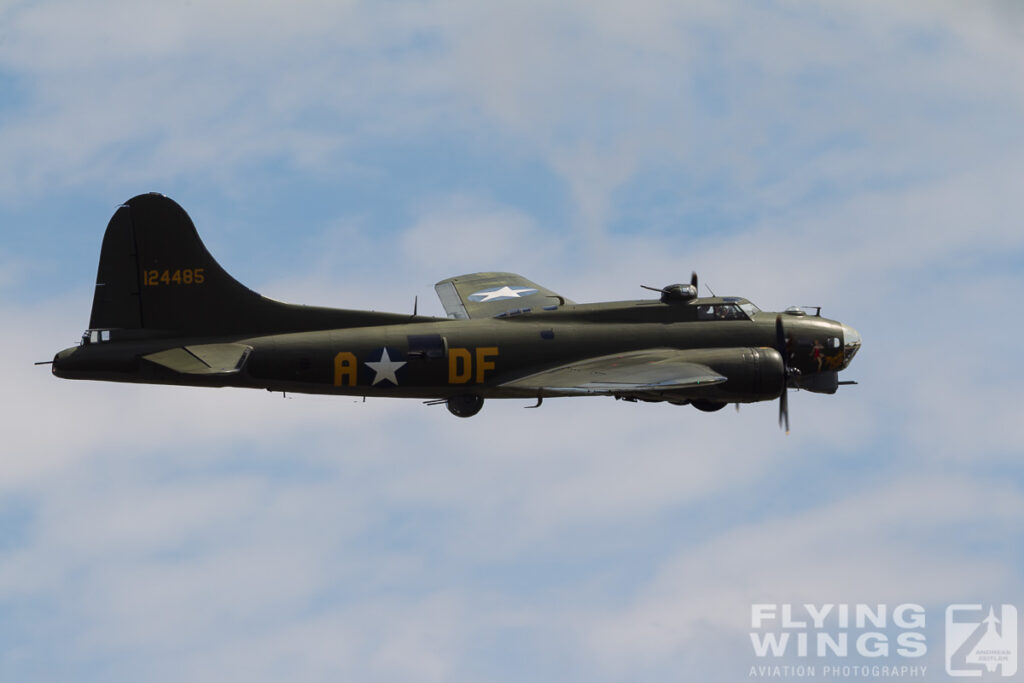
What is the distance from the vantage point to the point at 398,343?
157 ft

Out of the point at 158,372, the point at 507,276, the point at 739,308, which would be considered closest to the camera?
the point at 158,372

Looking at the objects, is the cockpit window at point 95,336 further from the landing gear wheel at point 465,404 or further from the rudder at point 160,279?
the landing gear wheel at point 465,404

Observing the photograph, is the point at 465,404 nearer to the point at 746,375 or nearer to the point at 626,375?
the point at 626,375

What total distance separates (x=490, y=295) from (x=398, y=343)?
24.7 feet

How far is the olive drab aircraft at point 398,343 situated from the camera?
4675 centimetres

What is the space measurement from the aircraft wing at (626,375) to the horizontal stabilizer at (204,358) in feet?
24.6

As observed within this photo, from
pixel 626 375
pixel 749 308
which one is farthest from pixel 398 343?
pixel 749 308

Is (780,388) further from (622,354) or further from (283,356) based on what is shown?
(283,356)

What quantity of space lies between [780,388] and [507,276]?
12.8m

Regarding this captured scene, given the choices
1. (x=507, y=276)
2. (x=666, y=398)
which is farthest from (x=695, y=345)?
(x=507, y=276)

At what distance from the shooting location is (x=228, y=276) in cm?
4800

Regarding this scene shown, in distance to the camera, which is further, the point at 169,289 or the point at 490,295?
the point at 490,295

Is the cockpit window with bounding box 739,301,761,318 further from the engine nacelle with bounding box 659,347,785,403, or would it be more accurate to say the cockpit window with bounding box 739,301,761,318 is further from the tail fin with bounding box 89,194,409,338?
the tail fin with bounding box 89,194,409,338

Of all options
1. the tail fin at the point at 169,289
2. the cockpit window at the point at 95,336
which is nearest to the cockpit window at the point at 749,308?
the tail fin at the point at 169,289
